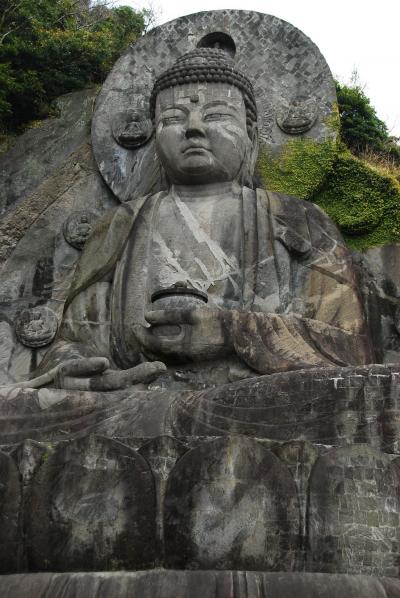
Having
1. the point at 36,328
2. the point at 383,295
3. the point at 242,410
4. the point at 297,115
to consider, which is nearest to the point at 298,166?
the point at 297,115

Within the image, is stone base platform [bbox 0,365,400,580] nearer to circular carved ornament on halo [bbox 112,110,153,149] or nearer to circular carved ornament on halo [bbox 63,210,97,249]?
circular carved ornament on halo [bbox 63,210,97,249]

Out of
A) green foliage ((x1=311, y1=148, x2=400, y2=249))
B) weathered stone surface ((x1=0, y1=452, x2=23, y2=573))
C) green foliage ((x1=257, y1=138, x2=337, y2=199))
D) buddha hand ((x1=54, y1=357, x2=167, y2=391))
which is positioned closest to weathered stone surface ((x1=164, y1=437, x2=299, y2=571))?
weathered stone surface ((x1=0, y1=452, x2=23, y2=573))

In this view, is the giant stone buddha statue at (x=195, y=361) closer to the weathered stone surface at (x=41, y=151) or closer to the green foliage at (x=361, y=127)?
the weathered stone surface at (x=41, y=151)

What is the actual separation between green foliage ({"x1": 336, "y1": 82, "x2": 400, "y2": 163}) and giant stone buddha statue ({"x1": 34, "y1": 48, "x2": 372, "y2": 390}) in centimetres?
266

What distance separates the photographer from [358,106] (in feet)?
37.4

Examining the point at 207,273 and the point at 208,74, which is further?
the point at 208,74

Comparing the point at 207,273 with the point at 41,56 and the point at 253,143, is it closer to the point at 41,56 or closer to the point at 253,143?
the point at 253,143

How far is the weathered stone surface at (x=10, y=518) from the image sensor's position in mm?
4809

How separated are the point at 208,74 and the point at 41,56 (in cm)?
361

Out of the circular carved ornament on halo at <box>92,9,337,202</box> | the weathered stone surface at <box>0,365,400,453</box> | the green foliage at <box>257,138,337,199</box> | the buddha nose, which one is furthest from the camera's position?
the circular carved ornament on halo at <box>92,9,337,202</box>

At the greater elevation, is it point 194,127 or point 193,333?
point 194,127

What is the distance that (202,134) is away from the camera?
7871 millimetres

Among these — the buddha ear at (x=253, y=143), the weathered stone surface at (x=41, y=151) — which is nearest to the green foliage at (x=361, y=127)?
the buddha ear at (x=253, y=143)

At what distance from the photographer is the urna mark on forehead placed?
26.6 feet
